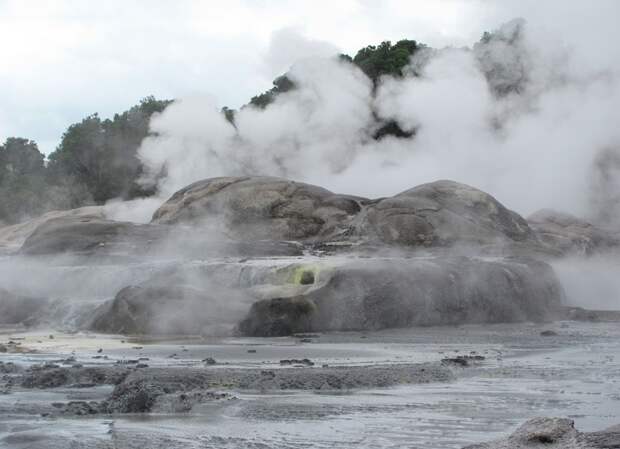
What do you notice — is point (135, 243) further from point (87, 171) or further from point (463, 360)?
point (87, 171)

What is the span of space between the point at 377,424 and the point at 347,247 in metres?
19.7

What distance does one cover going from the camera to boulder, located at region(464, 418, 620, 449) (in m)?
7.96

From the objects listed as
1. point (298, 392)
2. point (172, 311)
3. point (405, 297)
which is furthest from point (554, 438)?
point (405, 297)

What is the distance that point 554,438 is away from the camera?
8.20 m

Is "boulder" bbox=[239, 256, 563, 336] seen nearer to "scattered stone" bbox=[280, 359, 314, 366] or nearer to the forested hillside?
"scattered stone" bbox=[280, 359, 314, 366]

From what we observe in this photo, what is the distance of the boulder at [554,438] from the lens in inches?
313

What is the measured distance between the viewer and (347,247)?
30031mm

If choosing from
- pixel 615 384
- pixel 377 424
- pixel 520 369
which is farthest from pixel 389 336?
pixel 377 424

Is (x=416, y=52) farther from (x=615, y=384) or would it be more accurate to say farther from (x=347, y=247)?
→ (x=615, y=384)

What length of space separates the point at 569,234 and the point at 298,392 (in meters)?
26.0

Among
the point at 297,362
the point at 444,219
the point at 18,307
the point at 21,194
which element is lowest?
the point at 297,362

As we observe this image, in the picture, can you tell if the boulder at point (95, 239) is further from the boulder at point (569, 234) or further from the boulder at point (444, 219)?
the boulder at point (569, 234)

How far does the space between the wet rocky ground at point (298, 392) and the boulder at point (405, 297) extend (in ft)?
7.41

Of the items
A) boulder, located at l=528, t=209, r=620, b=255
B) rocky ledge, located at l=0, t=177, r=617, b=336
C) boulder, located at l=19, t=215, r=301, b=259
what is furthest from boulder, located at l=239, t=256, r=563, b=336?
boulder, located at l=528, t=209, r=620, b=255
